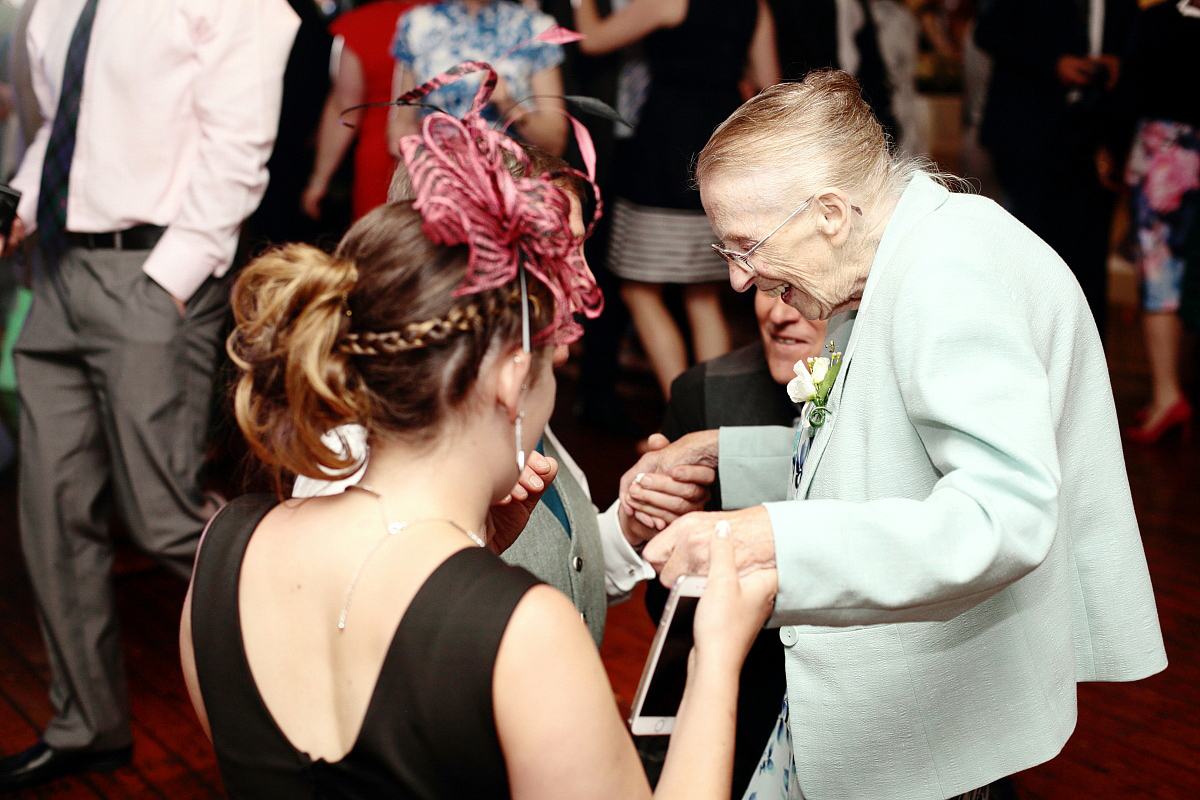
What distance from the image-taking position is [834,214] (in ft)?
4.84

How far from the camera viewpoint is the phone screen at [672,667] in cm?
119

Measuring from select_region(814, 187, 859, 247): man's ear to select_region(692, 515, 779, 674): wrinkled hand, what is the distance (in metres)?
0.50

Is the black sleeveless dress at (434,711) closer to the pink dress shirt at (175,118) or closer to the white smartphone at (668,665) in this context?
the white smartphone at (668,665)

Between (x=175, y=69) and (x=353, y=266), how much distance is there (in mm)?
1632

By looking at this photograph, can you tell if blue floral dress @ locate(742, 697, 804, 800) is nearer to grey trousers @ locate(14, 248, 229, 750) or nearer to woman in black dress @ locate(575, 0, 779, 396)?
grey trousers @ locate(14, 248, 229, 750)

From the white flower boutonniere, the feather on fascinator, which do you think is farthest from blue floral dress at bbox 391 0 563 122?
the feather on fascinator

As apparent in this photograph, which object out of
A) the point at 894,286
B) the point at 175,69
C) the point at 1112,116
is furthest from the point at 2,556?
the point at 1112,116

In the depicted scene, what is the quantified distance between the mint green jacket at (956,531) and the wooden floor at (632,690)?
4.22 ft

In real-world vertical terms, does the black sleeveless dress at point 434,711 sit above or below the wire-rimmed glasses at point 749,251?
below

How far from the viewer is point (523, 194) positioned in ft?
3.76

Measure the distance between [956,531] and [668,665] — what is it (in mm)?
335

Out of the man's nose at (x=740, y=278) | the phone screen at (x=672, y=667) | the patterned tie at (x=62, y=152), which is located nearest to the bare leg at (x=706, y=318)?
the patterned tie at (x=62, y=152)

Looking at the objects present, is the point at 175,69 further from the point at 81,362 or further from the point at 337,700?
the point at 337,700

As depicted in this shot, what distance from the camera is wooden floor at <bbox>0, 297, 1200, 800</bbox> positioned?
102 inches
